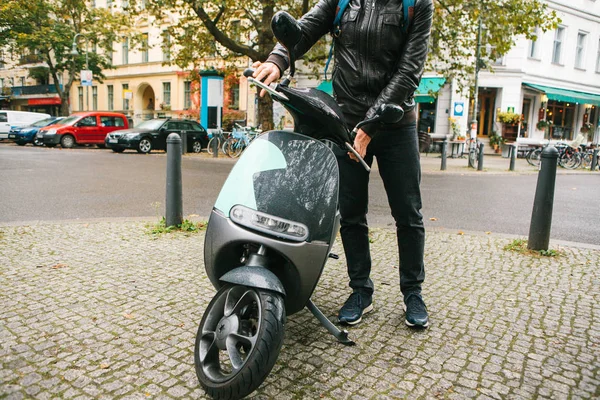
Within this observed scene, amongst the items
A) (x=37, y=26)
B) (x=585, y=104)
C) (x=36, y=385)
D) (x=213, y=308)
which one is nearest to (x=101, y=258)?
(x=36, y=385)

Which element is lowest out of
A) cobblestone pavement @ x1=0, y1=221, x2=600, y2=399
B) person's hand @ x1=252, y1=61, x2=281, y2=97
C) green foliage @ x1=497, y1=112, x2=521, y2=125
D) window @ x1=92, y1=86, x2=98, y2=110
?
cobblestone pavement @ x1=0, y1=221, x2=600, y2=399

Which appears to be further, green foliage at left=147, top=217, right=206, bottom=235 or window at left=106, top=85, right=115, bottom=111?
window at left=106, top=85, right=115, bottom=111

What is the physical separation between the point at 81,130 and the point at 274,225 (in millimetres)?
22776

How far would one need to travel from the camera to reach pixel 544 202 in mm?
4859

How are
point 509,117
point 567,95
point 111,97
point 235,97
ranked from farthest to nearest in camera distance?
point 111,97 → point 235,97 → point 567,95 → point 509,117

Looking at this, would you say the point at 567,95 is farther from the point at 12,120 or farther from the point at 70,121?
the point at 12,120

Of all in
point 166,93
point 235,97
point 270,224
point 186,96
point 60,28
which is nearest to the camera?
point 270,224

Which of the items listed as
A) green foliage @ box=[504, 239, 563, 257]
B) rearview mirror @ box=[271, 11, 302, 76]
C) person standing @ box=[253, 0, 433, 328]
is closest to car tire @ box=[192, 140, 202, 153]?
green foliage @ box=[504, 239, 563, 257]

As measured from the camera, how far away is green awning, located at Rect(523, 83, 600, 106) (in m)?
26.4

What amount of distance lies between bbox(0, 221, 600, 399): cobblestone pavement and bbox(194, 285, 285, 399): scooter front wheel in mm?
192

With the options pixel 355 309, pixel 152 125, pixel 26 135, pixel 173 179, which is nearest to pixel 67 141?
pixel 26 135

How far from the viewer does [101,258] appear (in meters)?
4.22

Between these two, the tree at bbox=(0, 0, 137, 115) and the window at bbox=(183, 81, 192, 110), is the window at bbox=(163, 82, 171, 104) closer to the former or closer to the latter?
the window at bbox=(183, 81, 192, 110)

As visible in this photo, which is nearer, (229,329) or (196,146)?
(229,329)
